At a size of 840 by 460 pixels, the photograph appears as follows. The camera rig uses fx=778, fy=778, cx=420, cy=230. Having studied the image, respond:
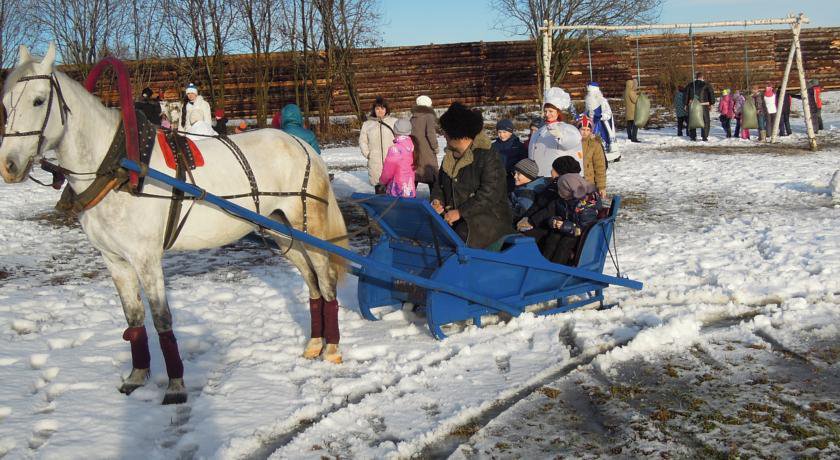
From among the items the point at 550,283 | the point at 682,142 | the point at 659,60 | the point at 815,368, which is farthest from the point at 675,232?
the point at 659,60

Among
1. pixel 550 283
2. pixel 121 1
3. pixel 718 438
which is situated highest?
pixel 121 1

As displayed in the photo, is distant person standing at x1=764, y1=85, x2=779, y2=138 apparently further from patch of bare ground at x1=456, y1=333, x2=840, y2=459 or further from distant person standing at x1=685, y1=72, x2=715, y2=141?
patch of bare ground at x1=456, y1=333, x2=840, y2=459

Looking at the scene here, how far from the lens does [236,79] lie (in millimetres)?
27625

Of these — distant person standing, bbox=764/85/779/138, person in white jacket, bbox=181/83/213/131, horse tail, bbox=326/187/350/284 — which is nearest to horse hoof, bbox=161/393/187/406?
horse tail, bbox=326/187/350/284

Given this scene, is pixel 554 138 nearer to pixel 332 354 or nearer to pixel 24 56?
pixel 332 354

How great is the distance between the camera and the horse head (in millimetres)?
4254

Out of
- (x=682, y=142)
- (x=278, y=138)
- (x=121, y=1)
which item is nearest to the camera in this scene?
(x=278, y=138)

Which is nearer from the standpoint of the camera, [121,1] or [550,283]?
[550,283]

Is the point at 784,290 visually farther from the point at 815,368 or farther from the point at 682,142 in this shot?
the point at 682,142

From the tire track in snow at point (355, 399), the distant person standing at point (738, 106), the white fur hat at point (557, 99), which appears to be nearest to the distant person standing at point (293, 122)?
the white fur hat at point (557, 99)

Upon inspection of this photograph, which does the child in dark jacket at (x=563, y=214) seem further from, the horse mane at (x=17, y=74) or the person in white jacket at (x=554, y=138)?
the horse mane at (x=17, y=74)

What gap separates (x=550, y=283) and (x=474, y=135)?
51.7 inches

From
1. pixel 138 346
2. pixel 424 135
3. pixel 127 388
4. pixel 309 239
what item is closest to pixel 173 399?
pixel 127 388

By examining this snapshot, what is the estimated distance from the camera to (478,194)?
5.97m
